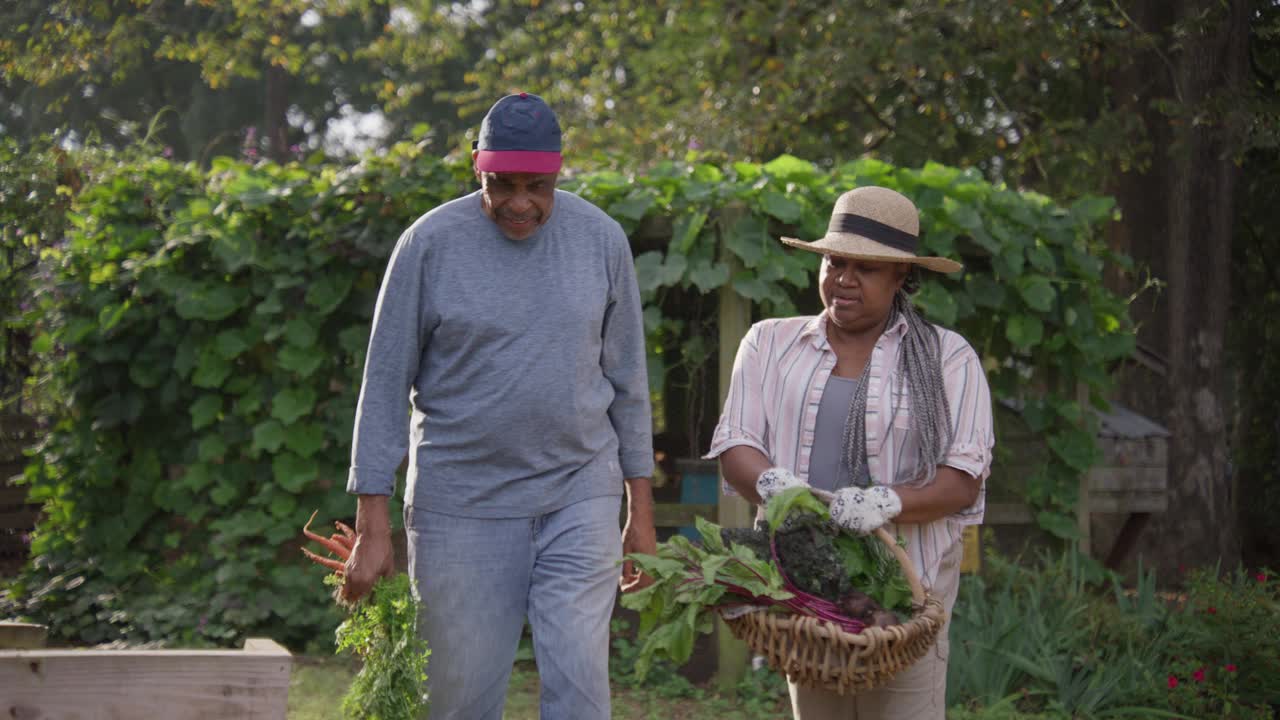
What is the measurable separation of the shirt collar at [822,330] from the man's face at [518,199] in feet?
2.35

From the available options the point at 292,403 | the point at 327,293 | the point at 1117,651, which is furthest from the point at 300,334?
the point at 1117,651

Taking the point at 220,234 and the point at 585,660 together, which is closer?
the point at 585,660

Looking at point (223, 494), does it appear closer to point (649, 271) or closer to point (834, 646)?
point (649, 271)

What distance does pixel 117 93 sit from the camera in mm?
26172

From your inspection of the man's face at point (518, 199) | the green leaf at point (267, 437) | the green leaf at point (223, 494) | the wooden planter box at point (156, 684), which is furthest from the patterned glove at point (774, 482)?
the green leaf at point (223, 494)

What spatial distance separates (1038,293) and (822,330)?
10.4 feet

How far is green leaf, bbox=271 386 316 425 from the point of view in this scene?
6.18m

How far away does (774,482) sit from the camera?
2955 mm

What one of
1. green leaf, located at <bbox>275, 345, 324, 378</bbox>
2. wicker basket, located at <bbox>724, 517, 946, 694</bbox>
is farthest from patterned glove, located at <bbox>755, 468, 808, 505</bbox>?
green leaf, located at <bbox>275, 345, 324, 378</bbox>

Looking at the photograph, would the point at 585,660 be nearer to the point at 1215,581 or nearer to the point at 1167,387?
the point at 1215,581

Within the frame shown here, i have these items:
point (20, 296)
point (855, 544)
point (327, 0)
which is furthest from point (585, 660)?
point (327, 0)

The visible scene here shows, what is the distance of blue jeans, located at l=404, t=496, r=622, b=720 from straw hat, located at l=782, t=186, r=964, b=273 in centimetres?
93

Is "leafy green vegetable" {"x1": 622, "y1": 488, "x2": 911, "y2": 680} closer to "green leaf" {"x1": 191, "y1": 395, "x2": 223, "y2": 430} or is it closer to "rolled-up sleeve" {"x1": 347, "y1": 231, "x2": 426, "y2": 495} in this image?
"rolled-up sleeve" {"x1": 347, "y1": 231, "x2": 426, "y2": 495}

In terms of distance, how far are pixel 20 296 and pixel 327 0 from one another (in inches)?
251
